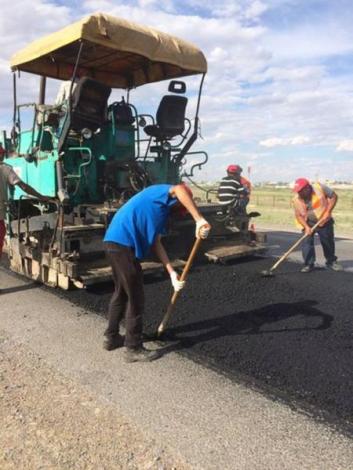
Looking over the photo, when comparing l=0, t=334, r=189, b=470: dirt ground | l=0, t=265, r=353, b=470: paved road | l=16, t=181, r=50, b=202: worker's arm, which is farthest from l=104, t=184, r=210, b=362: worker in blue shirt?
l=16, t=181, r=50, b=202: worker's arm

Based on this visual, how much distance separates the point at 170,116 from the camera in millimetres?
6793

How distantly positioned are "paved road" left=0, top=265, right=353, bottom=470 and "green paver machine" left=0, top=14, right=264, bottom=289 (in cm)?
150

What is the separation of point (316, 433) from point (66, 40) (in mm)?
4676

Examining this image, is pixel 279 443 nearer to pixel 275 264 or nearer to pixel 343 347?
pixel 343 347

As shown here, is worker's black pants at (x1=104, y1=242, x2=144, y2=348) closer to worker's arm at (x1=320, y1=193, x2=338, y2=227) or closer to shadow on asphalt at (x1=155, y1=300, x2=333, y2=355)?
shadow on asphalt at (x1=155, y1=300, x2=333, y2=355)

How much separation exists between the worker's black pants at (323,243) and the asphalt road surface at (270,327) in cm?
31

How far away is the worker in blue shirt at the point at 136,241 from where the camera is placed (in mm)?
3631

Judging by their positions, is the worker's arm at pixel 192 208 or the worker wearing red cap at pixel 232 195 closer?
the worker's arm at pixel 192 208

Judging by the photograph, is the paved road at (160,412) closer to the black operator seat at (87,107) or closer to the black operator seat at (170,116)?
the black operator seat at (87,107)

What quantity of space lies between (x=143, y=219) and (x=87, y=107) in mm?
2645

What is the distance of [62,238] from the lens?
534cm

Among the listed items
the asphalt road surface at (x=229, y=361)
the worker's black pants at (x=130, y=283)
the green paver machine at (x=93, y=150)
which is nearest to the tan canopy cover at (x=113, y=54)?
the green paver machine at (x=93, y=150)

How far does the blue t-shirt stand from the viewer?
3631 mm

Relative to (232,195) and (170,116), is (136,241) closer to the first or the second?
(170,116)
